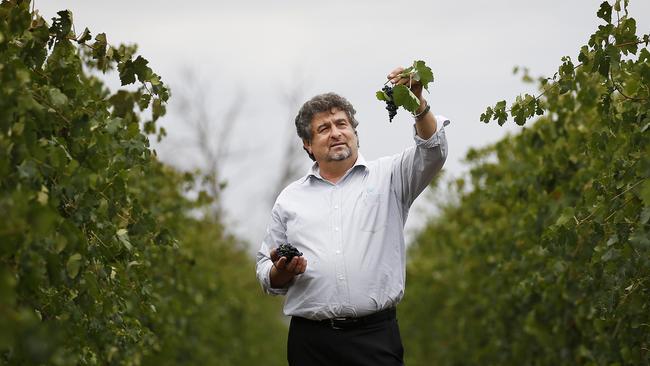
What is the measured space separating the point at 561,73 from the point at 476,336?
6.50m

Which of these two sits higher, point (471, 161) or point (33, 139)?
point (471, 161)

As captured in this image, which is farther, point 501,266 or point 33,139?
point 501,266

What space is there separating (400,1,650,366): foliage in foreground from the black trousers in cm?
86

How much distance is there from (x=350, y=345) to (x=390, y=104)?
1.12 meters

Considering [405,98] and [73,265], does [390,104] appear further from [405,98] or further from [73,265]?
[73,265]

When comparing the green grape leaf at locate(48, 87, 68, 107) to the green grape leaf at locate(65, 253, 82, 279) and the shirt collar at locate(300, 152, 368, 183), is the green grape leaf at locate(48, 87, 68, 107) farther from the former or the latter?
the shirt collar at locate(300, 152, 368, 183)

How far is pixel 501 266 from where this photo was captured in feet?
20.3

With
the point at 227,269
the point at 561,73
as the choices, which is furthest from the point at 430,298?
the point at 561,73

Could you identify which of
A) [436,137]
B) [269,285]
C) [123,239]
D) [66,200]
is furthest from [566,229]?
[66,200]

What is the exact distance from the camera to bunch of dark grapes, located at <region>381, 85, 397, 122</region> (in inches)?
147

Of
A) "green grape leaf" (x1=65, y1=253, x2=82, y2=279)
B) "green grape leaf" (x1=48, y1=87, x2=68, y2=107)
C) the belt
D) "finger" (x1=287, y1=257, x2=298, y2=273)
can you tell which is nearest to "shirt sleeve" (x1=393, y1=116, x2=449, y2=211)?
the belt

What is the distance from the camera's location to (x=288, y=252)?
3.98 metres

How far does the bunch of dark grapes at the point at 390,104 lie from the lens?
12.3 ft

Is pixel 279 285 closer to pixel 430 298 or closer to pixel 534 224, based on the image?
pixel 534 224
